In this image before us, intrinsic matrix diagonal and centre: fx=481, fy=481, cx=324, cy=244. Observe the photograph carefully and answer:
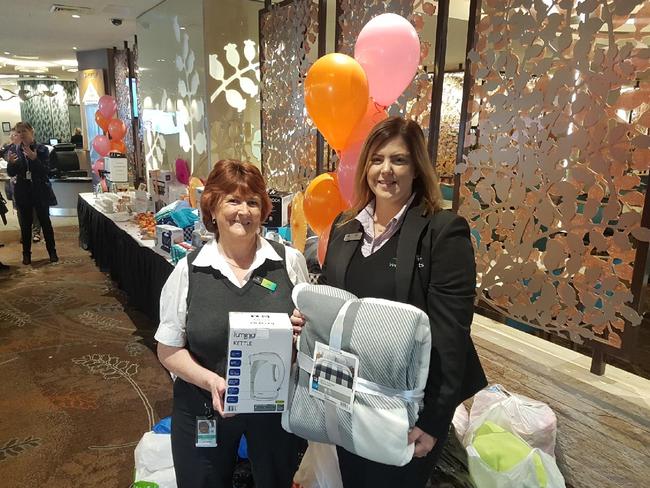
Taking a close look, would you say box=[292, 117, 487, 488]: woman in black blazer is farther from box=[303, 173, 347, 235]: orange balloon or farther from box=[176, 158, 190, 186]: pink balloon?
box=[176, 158, 190, 186]: pink balloon

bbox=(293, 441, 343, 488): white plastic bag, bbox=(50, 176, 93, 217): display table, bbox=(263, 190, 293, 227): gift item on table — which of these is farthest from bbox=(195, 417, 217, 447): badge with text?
bbox=(50, 176, 93, 217): display table

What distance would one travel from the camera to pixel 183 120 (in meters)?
5.20

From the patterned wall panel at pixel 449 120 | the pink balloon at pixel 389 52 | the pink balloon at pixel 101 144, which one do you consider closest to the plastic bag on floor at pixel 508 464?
the pink balloon at pixel 389 52

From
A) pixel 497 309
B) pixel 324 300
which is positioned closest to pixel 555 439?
pixel 497 309

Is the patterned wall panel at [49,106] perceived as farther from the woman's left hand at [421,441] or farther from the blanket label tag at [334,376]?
the woman's left hand at [421,441]

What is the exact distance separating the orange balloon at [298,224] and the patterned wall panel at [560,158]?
102 centimetres

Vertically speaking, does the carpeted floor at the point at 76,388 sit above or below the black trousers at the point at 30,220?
below

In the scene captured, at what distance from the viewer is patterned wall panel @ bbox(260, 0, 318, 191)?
377cm

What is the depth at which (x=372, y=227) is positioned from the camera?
130 centimetres

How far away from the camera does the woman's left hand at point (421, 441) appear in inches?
43.9

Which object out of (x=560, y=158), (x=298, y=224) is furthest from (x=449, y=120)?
(x=560, y=158)

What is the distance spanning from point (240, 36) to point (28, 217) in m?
3.28

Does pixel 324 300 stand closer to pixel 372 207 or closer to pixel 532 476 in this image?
pixel 372 207

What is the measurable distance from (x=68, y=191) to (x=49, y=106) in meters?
9.22
